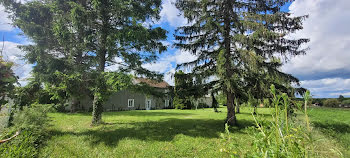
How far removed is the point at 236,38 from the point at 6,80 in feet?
27.1

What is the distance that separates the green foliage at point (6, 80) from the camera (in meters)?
1.64

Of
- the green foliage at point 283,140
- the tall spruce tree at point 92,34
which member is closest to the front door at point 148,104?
the tall spruce tree at point 92,34

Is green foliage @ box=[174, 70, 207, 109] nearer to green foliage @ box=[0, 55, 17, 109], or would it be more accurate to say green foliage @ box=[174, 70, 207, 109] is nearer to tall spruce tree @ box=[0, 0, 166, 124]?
tall spruce tree @ box=[0, 0, 166, 124]

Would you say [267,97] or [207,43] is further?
[207,43]

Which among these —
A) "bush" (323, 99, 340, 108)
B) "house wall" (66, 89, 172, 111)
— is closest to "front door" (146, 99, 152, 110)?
"house wall" (66, 89, 172, 111)

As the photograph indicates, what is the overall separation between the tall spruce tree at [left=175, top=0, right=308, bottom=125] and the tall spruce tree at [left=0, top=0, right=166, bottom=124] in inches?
89.2

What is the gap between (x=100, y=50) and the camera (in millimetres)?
8516

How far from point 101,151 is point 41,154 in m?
1.91

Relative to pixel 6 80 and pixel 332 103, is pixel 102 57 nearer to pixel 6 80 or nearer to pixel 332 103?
pixel 6 80

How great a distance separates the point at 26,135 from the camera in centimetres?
503

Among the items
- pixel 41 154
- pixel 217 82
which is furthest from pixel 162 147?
pixel 217 82

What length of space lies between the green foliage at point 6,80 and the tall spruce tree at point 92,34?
5204mm

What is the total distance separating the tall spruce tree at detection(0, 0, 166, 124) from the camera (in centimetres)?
724

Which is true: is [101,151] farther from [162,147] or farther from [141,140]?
[162,147]
